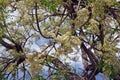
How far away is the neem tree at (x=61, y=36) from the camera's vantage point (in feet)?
25.3

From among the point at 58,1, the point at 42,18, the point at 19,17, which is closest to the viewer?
the point at 58,1

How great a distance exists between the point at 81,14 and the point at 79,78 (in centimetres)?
222

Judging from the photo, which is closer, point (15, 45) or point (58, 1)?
point (58, 1)

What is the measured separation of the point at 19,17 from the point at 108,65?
2837mm

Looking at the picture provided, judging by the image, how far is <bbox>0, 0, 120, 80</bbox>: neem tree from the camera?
7727 millimetres

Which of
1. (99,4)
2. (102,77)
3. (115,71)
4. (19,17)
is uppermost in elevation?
(99,4)

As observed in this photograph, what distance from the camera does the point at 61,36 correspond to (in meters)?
7.38

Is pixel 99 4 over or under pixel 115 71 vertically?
over

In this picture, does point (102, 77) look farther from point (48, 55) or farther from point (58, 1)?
point (58, 1)

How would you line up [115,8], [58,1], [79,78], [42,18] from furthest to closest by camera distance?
[42,18] → [79,78] → [115,8] → [58,1]

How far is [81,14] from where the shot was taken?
24.7 feet

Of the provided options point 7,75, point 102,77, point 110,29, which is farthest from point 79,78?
point 7,75

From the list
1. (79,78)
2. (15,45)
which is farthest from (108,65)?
(15,45)

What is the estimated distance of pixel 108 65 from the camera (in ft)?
27.2
